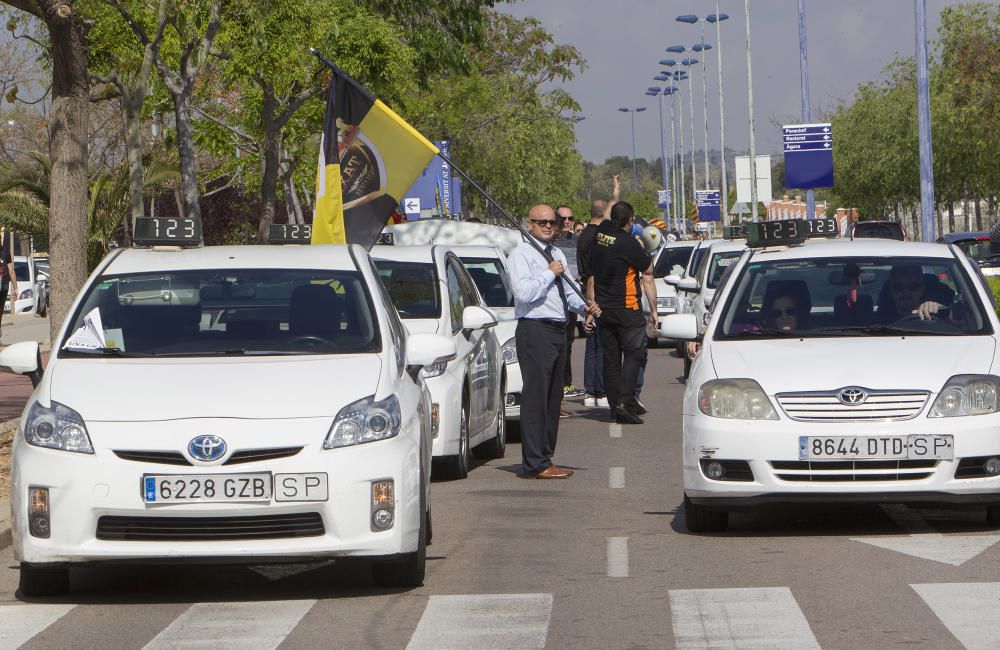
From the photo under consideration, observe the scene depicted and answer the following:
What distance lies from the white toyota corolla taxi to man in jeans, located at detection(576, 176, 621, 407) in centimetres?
888

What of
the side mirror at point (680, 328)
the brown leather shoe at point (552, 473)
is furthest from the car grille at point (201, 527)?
the brown leather shoe at point (552, 473)

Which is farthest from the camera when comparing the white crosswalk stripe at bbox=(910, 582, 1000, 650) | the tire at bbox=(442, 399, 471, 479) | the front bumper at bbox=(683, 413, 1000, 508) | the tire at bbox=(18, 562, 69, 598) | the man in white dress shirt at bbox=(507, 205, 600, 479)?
the tire at bbox=(442, 399, 471, 479)

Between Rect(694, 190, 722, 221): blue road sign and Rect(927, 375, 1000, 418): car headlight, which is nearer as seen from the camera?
Rect(927, 375, 1000, 418): car headlight

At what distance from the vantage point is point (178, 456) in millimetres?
7348

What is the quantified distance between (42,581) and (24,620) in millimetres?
377

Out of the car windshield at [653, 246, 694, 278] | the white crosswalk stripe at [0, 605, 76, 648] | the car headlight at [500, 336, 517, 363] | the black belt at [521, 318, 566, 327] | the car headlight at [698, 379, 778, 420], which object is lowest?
the white crosswalk stripe at [0, 605, 76, 648]

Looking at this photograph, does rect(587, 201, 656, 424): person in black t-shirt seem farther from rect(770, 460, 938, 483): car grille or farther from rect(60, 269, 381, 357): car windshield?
rect(60, 269, 381, 357): car windshield

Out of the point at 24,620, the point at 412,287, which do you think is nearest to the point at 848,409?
the point at 24,620

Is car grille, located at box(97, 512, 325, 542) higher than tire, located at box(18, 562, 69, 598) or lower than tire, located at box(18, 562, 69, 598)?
higher

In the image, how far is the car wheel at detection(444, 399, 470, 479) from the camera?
12258 millimetres

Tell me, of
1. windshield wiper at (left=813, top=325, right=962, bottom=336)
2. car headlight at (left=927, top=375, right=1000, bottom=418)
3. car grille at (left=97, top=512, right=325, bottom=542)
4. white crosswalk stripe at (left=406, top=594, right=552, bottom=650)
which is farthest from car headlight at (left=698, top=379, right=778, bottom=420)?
car grille at (left=97, top=512, right=325, bottom=542)

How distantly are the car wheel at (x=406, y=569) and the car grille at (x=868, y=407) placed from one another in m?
2.14

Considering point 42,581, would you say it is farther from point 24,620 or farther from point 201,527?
point 201,527

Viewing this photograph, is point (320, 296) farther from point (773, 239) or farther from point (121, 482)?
point (773, 239)
